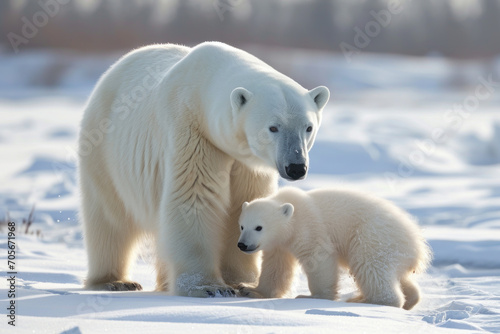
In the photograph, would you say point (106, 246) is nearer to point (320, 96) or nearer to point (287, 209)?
point (287, 209)

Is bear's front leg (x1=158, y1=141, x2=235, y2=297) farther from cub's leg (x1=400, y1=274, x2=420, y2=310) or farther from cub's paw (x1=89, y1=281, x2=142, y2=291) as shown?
cub's leg (x1=400, y1=274, x2=420, y2=310)

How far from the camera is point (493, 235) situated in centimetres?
614

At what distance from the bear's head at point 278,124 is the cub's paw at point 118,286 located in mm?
1404

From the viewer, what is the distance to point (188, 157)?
155 inches

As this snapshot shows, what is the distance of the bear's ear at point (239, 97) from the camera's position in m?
3.63

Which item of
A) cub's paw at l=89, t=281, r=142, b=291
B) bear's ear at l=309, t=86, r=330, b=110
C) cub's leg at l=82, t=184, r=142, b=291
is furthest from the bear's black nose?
cub's paw at l=89, t=281, r=142, b=291

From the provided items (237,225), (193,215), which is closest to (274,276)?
(237,225)

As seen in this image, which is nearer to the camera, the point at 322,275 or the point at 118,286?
the point at 322,275

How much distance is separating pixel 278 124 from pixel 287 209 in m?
0.51

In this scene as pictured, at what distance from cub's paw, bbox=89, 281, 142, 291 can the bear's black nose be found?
5.32ft

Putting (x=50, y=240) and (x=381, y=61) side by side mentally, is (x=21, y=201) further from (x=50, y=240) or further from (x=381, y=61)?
(x=381, y=61)

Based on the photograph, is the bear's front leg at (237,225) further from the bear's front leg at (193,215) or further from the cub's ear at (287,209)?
the cub's ear at (287,209)

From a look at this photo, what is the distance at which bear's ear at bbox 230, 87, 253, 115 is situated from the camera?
363 cm

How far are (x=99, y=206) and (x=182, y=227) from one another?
3.11ft
